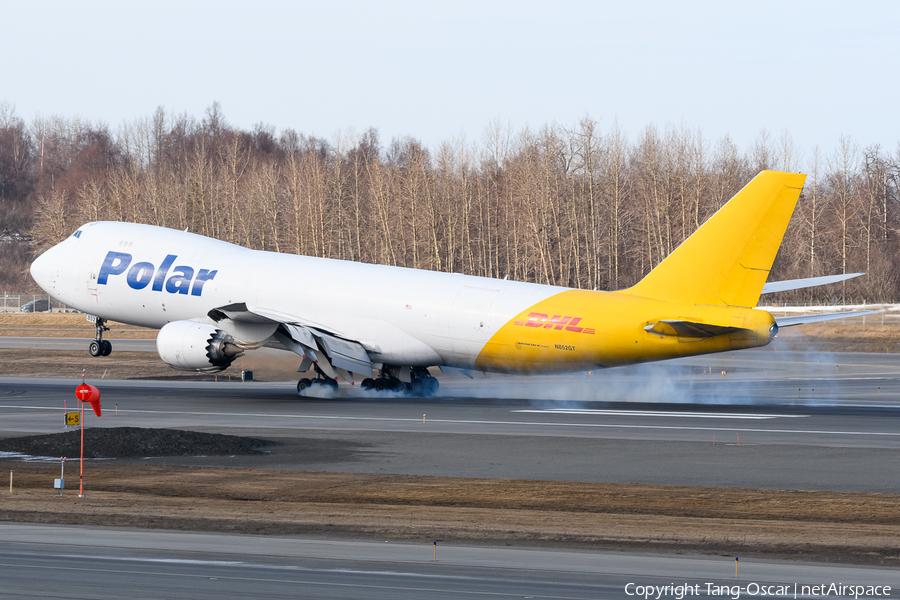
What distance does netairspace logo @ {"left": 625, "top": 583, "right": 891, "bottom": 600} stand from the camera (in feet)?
40.4

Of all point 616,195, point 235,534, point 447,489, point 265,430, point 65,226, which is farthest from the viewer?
point 65,226

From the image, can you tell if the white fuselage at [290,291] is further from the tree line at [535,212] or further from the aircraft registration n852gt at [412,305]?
the tree line at [535,212]

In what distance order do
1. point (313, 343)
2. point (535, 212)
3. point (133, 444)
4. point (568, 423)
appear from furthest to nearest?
1. point (535, 212)
2. point (313, 343)
3. point (568, 423)
4. point (133, 444)

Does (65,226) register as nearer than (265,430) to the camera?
No

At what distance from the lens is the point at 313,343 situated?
123 feet

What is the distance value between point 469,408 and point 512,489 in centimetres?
1511

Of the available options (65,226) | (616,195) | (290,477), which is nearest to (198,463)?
(290,477)

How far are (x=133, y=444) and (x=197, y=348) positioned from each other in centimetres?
968

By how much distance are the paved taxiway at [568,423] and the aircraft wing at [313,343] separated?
140 cm

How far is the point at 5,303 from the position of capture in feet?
351

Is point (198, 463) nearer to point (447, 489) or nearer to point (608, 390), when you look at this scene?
point (447, 489)

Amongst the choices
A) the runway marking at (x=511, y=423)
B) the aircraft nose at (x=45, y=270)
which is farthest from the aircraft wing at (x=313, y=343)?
the aircraft nose at (x=45, y=270)

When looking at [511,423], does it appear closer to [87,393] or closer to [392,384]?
[392,384]

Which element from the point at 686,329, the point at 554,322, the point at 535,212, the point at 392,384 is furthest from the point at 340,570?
the point at 535,212
